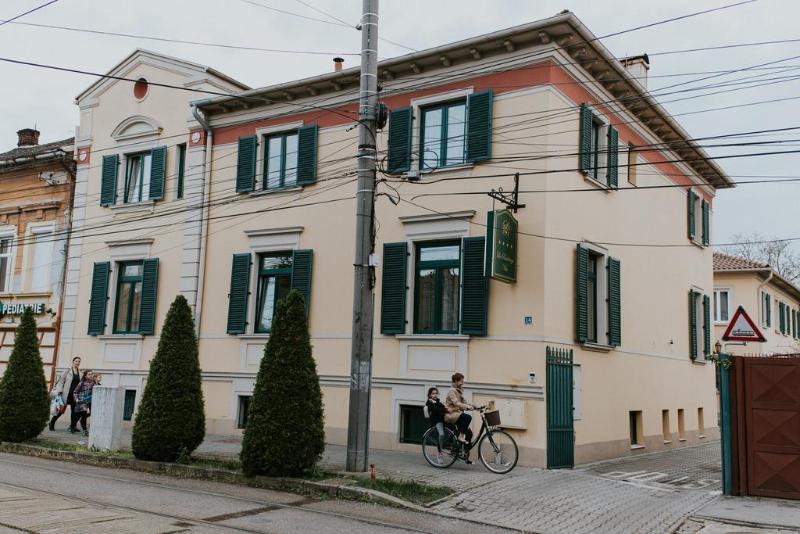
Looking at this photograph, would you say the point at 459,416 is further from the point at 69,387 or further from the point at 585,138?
the point at 69,387

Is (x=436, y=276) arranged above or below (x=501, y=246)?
below

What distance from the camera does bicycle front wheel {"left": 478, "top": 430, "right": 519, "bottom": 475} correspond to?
43.3 feet

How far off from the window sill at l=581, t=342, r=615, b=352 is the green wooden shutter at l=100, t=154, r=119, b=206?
13.7 m

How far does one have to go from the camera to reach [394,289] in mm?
16391

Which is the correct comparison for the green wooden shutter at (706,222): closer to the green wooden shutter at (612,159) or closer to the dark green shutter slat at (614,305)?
the green wooden shutter at (612,159)

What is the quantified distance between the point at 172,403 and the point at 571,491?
694cm

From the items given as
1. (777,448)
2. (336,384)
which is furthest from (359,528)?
(336,384)

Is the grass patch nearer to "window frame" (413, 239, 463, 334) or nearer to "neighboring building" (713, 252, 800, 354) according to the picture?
"window frame" (413, 239, 463, 334)

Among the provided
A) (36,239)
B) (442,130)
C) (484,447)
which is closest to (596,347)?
(484,447)

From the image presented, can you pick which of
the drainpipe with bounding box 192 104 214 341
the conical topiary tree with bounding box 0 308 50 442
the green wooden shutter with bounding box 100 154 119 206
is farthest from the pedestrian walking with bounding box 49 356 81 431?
the green wooden shutter with bounding box 100 154 119 206

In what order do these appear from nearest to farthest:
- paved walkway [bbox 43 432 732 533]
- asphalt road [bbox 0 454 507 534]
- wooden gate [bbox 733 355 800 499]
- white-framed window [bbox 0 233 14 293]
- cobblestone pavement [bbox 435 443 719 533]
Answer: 1. asphalt road [bbox 0 454 507 534]
2. cobblestone pavement [bbox 435 443 719 533]
3. paved walkway [bbox 43 432 732 533]
4. wooden gate [bbox 733 355 800 499]
5. white-framed window [bbox 0 233 14 293]

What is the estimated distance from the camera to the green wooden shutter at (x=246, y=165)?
63.6 feet

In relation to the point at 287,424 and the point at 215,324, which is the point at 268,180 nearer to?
the point at 215,324

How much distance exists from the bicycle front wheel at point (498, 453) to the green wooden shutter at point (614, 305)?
479cm
